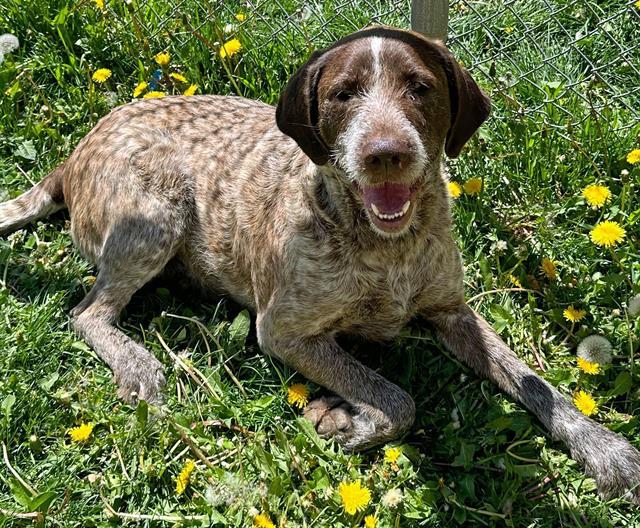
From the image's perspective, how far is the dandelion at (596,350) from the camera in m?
3.92

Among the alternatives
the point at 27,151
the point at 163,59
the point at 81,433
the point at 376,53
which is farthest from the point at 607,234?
the point at 27,151

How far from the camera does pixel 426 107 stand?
3.36m

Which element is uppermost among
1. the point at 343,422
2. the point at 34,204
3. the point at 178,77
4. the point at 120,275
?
the point at 178,77

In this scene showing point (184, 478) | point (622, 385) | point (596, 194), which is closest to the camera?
point (184, 478)

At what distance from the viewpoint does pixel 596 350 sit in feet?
12.9

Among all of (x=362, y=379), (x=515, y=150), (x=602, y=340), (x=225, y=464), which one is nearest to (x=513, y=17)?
(x=515, y=150)

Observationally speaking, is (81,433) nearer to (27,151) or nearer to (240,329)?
(240,329)

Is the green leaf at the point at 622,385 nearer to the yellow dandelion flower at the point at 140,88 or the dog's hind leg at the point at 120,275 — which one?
the dog's hind leg at the point at 120,275

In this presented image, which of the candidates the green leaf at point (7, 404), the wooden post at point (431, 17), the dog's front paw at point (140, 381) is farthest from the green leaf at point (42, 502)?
the wooden post at point (431, 17)

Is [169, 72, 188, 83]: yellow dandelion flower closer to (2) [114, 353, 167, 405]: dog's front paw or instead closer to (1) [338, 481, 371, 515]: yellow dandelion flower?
(2) [114, 353, 167, 405]: dog's front paw

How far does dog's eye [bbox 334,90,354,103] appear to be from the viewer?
11.0 ft

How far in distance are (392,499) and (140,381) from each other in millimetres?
1320

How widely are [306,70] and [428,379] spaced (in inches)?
58.8

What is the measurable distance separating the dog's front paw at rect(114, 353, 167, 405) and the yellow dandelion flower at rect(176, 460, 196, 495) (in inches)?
19.3
